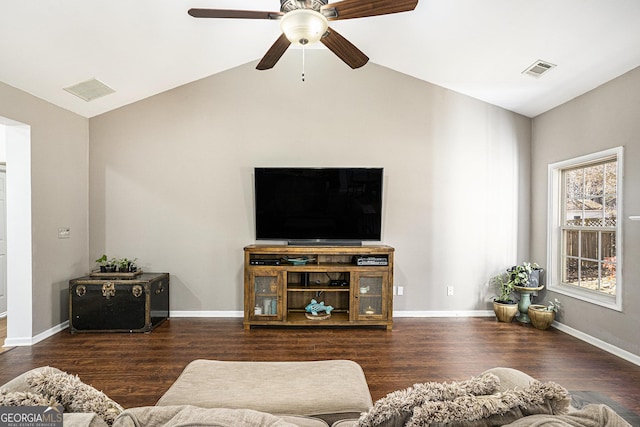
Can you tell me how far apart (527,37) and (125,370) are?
4.52 metres

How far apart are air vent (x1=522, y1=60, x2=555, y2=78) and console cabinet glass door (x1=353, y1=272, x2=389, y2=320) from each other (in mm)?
2616

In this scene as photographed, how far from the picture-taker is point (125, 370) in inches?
109

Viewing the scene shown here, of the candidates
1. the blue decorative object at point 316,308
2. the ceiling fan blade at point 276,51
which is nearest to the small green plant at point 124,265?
the blue decorative object at point 316,308

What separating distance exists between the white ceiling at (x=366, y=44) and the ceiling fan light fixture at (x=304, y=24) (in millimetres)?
1384

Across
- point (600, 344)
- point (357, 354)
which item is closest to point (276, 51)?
point (357, 354)

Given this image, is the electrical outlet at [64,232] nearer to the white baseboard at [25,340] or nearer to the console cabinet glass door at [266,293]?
the white baseboard at [25,340]

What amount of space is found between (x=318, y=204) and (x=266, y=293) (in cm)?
120

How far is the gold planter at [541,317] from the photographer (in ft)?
12.4

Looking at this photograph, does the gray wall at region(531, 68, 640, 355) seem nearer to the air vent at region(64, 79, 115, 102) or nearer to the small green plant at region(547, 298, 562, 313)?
the small green plant at region(547, 298, 562, 313)

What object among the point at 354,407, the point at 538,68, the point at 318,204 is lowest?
the point at 354,407

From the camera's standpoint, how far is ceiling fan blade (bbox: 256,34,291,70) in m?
2.34

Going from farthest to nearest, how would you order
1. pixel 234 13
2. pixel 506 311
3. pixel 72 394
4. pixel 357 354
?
pixel 506 311, pixel 357 354, pixel 234 13, pixel 72 394

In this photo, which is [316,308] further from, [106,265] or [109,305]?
[106,265]

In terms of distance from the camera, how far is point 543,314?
3.79 metres
